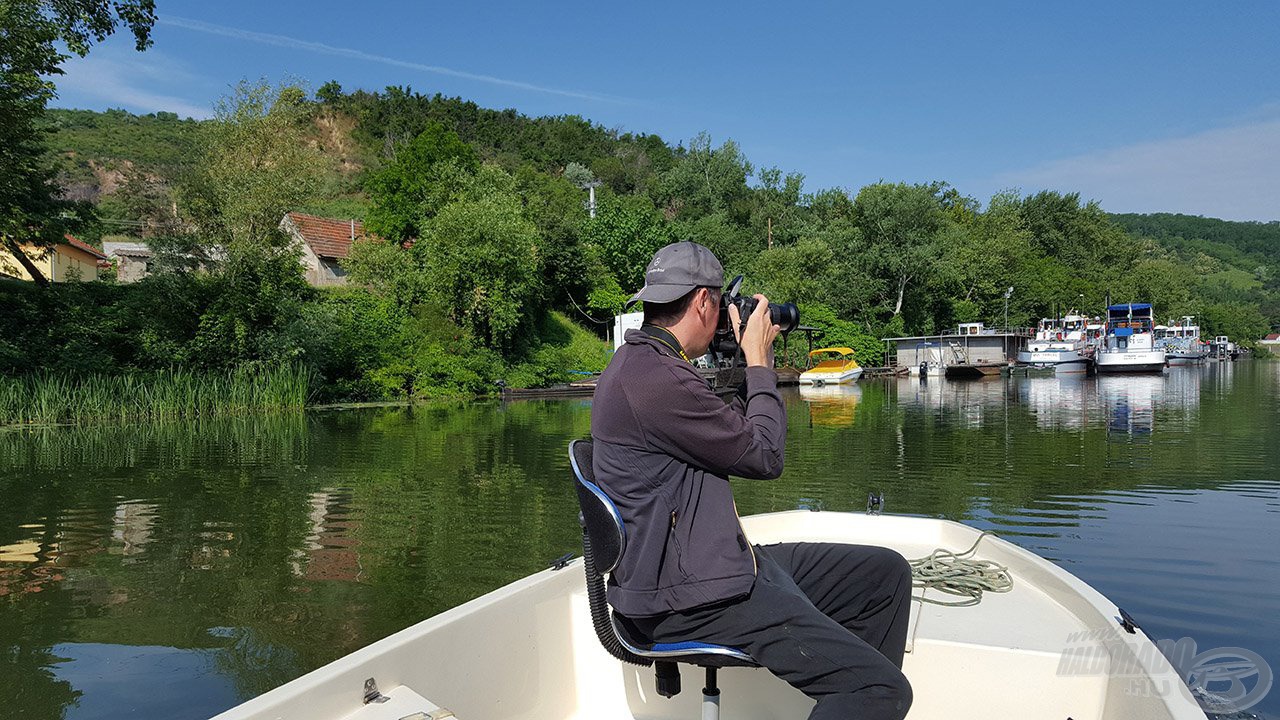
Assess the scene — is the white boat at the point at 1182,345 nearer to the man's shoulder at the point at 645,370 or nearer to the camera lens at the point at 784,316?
the camera lens at the point at 784,316

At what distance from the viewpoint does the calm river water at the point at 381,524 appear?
17.0 ft

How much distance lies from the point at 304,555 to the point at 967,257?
5880 cm

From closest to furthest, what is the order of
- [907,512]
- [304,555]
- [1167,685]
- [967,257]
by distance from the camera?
[1167,685] < [304,555] < [907,512] < [967,257]

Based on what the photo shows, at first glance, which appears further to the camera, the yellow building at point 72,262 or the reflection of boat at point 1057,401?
the yellow building at point 72,262

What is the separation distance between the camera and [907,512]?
356 inches

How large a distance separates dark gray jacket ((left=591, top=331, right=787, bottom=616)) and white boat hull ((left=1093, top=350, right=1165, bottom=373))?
4887 cm

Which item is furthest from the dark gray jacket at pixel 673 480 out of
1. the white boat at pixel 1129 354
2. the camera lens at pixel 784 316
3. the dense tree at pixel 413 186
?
the white boat at pixel 1129 354

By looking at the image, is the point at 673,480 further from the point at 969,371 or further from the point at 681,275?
the point at 969,371

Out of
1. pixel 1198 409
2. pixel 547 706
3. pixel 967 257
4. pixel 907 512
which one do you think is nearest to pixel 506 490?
pixel 907 512

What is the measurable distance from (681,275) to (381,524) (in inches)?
285

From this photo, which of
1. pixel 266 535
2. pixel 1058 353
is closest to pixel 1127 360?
pixel 1058 353

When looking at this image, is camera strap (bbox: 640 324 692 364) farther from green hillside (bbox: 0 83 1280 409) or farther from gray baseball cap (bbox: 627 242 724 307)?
green hillside (bbox: 0 83 1280 409)

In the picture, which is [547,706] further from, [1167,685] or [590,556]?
[1167,685]

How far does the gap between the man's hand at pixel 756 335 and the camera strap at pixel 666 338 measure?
22 centimetres
